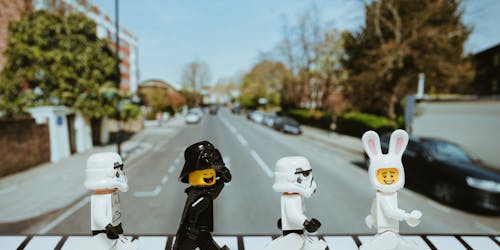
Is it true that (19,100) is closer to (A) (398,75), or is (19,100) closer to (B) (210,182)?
(B) (210,182)

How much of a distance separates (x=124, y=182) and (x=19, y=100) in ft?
43.3

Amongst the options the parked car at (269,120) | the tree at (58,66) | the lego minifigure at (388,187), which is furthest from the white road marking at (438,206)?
the parked car at (269,120)

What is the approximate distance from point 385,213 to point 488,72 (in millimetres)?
42056

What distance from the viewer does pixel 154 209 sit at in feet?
20.8

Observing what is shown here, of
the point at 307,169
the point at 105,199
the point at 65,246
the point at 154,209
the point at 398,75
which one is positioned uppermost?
the point at 398,75

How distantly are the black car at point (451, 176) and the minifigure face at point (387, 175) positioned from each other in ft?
14.4

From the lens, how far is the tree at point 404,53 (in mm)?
16203

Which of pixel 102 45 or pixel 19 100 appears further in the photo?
pixel 102 45

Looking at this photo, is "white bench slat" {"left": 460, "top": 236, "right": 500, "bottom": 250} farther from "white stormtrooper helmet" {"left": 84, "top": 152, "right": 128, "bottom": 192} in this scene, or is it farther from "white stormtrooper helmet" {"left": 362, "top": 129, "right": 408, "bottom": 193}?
"white stormtrooper helmet" {"left": 84, "top": 152, "right": 128, "bottom": 192}

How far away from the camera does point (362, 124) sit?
17.9 m

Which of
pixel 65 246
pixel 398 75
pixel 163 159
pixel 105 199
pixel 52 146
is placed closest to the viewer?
pixel 105 199

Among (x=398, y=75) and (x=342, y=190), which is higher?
(x=398, y=75)

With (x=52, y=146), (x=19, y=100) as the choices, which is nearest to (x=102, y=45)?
(x=19, y=100)

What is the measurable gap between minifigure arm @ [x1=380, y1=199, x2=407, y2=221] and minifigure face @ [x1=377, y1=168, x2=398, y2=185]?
0.13 meters
